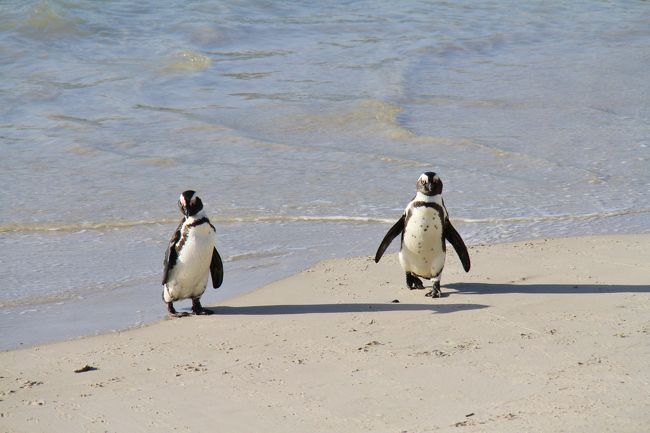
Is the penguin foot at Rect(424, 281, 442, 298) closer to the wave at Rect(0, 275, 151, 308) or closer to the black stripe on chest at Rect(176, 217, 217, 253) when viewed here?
the black stripe on chest at Rect(176, 217, 217, 253)

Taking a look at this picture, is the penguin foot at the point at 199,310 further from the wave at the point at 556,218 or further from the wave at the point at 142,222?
the wave at the point at 556,218

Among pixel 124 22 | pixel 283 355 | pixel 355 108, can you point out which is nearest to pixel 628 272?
pixel 283 355

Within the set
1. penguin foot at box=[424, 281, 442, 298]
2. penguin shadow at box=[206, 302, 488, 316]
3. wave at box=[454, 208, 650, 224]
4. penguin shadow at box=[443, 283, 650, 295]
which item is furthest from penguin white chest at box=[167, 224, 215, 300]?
wave at box=[454, 208, 650, 224]

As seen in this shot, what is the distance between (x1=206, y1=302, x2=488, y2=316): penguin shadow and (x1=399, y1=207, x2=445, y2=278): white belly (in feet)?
1.14

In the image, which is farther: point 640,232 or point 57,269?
point 640,232

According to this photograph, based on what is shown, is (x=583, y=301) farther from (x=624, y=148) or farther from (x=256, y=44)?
(x=256, y=44)

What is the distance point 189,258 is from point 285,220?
2.28 meters

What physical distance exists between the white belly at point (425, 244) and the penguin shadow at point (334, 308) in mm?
347

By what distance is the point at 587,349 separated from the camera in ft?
16.0

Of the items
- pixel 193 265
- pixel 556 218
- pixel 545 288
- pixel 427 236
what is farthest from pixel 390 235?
pixel 556 218

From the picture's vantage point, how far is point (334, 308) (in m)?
5.97

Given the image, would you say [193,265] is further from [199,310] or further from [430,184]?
[430,184]

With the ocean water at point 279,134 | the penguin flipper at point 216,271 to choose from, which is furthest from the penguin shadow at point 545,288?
the penguin flipper at point 216,271

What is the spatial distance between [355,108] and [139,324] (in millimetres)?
7115
